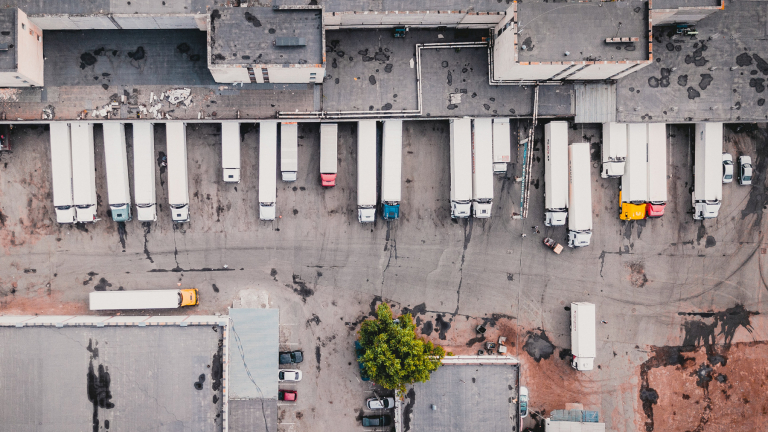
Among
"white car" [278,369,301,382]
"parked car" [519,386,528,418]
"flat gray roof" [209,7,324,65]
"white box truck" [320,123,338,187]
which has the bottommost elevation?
"parked car" [519,386,528,418]

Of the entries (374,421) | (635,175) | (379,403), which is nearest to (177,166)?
(379,403)

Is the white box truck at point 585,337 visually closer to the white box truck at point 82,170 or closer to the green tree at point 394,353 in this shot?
the green tree at point 394,353

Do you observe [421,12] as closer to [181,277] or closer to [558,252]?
[558,252]

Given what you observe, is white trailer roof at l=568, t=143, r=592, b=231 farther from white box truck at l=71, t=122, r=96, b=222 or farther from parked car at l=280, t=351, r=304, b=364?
white box truck at l=71, t=122, r=96, b=222

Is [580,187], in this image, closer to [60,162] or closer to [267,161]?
[267,161]

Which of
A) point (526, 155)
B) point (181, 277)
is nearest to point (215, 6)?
point (181, 277)

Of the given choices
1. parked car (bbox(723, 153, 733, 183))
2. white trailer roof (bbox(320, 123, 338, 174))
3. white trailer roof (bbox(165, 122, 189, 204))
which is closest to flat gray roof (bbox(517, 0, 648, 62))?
parked car (bbox(723, 153, 733, 183))
